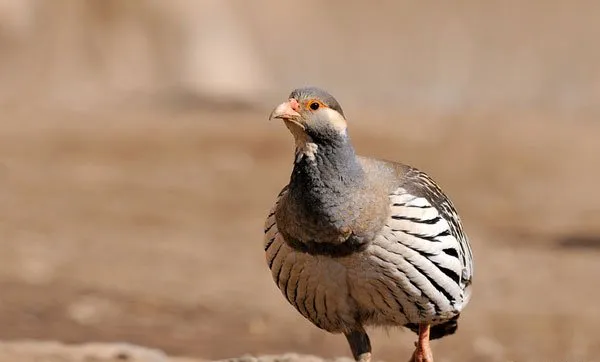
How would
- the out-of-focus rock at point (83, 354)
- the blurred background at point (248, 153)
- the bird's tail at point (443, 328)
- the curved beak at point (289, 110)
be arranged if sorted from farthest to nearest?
1. the blurred background at point (248, 153)
2. the out-of-focus rock at point (83, 354)
3. the bird's tail at point (443, 328)
4. the curved beak at point (289, 110)

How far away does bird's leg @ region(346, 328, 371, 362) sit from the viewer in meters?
7.07

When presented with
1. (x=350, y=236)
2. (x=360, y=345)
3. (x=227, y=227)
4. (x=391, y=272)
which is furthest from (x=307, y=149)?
(x=227, y=227)

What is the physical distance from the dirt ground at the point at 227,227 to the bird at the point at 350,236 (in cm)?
169

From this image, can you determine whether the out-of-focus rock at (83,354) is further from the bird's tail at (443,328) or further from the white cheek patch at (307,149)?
the white cheek patch at (307,149)

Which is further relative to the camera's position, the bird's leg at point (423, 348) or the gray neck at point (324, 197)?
the bird's leg at point (423, 348)

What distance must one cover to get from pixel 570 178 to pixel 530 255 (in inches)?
227

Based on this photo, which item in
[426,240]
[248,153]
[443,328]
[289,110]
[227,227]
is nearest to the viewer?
[289,110]

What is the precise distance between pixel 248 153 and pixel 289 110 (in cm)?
1789

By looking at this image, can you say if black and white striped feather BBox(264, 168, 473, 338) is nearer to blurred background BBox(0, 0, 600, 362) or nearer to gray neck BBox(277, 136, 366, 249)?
gray neck BBox(277, 136, 366, 249)

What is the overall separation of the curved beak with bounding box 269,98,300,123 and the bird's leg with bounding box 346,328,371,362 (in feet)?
4.62

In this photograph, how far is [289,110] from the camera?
619 cm

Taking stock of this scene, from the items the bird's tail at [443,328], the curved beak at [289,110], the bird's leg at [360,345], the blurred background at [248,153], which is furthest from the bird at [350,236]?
the blurred background at [248,153]

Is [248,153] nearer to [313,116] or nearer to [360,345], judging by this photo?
[360,345]

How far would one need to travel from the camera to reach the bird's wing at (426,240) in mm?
6480
